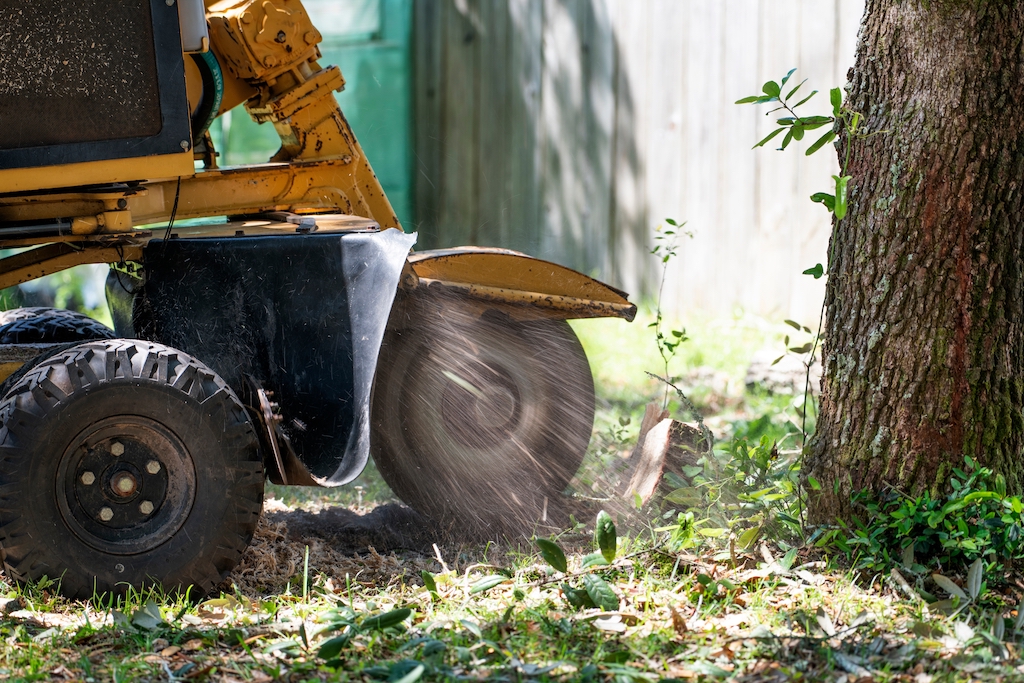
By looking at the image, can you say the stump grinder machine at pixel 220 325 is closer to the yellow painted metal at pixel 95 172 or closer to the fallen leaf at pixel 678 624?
the yellow painted metal at pixel 95 172

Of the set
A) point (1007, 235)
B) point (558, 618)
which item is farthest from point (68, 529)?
point (1007, 235)

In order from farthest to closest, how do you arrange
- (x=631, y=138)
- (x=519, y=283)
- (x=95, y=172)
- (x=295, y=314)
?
(x=631, y=138) → (x=519, y=283) → (x=295, y=314) → (x=95, y=172)

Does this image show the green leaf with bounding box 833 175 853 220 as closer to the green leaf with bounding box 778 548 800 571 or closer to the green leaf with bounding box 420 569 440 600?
the green leaf with bounding box 778 548 800 571

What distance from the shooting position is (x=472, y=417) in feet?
12.1

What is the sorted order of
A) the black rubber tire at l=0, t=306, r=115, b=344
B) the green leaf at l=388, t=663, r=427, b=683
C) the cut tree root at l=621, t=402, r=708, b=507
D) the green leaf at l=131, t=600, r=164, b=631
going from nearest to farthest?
1. the green leaf at l=388, t=663, r=427, b=683
2. the green leaf at l=131, t=600, r=164, b=631
3. the cut tree root at l=621, t=402, r=708, b=507
4. the black rubber tire at l=0, t=306, r=115, b=344

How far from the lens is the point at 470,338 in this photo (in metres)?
3.62

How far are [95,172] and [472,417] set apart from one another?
4.89ft

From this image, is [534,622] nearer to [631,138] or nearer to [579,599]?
[579,599]

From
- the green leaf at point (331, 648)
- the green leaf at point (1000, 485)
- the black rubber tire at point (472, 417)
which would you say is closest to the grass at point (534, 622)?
the green leaf at point (331, 648)

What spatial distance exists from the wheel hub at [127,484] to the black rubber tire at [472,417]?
0.92m

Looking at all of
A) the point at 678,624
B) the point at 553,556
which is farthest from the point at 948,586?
the point at 553,556

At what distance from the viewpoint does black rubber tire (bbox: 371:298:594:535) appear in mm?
3570

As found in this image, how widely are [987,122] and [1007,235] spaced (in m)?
0.30

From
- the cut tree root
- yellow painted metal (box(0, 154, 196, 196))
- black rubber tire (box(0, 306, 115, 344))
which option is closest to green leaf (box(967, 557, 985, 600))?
the cut tree root
